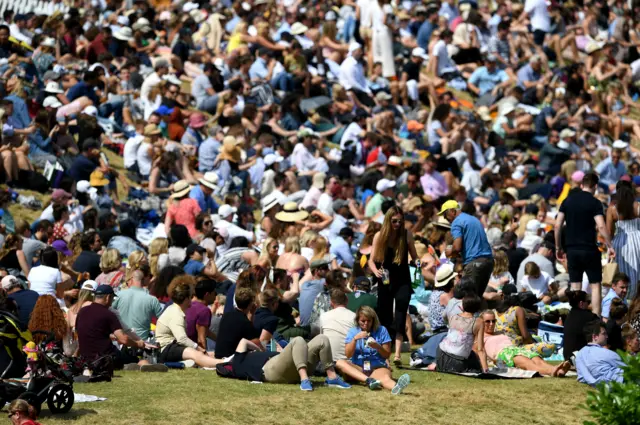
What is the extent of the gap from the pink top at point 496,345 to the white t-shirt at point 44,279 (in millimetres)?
5162

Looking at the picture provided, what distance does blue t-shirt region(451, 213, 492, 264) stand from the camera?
45.3ft

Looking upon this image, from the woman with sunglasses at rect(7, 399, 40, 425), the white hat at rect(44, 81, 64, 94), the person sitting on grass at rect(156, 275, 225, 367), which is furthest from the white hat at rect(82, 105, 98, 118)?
the woman with sunglasses at rect(7, 399, 40, 425)

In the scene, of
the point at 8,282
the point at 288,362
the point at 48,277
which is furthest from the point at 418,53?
the point at 288,362

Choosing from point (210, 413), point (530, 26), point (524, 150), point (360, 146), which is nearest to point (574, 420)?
point (210, 413)

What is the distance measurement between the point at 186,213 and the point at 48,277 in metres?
4.17

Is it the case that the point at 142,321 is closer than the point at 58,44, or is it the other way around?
the point at 142,321

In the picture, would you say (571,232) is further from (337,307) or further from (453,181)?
(453,181)

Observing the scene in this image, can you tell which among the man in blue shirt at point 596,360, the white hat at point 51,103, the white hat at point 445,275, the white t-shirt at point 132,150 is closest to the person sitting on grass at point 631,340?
the man in blue shirt at point 596,360

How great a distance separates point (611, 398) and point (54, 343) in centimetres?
624

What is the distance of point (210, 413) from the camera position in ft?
35.5

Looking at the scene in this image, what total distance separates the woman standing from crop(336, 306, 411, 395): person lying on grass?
4.89 meters

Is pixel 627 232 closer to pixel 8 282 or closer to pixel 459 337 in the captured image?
pixel 459 337

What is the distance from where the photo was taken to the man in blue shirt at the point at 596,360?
40.6 feet

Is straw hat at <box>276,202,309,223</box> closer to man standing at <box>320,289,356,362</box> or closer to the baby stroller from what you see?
man standing at <box>320,289,356,362</box>
